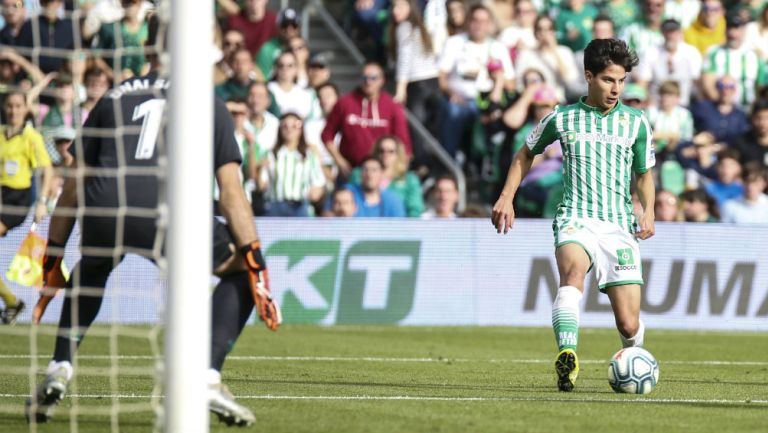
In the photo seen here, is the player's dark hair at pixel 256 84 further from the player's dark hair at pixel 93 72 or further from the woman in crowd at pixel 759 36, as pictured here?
the woman in crowd at pixel 759 36

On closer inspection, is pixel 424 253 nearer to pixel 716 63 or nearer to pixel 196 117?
pixel 716 63

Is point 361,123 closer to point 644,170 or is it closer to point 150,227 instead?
point 644,170

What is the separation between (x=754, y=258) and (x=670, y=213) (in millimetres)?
1106

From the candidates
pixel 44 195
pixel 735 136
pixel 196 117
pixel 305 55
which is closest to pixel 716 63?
pixel 735 136

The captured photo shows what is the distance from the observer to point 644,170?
8.68 meters

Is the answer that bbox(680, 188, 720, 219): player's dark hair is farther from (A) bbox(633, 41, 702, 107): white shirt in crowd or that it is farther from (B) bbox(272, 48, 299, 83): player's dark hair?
(B) bbox(272, 48, 299, 83): player's dark hair

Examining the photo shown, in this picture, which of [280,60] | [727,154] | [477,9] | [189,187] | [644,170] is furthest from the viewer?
[477,9]

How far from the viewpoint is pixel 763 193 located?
16750 millimetres

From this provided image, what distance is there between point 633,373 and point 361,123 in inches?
344

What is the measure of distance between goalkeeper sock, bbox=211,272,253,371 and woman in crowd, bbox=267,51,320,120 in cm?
1007

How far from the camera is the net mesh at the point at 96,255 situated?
6.68 metres

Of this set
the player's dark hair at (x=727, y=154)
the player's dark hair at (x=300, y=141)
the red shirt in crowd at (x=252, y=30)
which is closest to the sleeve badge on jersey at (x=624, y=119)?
the player's dark hair at (x=300, y=141)

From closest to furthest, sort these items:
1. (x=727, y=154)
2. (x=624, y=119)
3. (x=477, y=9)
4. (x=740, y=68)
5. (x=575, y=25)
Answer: (x=624, y=119), (x=727, y=154), (x=477, y=9), (x=740, y=68), (x=575, y=25)

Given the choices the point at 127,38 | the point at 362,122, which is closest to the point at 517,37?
the point at 362,122
